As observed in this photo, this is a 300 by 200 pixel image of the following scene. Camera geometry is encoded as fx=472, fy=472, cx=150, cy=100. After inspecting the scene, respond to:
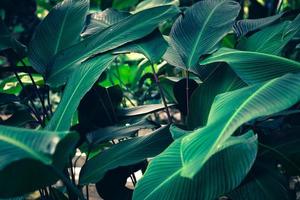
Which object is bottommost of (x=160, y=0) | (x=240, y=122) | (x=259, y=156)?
(x=259, y=156)

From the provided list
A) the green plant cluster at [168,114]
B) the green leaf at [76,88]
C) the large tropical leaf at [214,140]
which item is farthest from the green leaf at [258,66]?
the green leaf at [76,88]

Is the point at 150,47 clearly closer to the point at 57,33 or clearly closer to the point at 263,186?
the point at 57,33

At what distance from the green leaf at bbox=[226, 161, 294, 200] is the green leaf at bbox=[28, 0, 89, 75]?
1.78ft

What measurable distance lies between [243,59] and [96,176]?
349 millimetres

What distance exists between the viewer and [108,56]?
3.27 ft

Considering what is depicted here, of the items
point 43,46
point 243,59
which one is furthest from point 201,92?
point 43,46

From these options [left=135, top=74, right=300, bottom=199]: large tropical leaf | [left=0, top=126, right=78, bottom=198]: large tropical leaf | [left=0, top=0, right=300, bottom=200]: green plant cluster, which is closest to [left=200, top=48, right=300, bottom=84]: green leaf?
[left=0, top=0, right=300, bottom=200]: green plant cluster

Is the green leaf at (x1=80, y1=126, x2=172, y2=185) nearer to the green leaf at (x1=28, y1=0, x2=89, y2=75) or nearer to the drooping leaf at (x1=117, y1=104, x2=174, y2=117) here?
the drooping leaf at (x1=117, y1=104, x2=174, y2=117)

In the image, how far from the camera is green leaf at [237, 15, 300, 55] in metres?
0.96

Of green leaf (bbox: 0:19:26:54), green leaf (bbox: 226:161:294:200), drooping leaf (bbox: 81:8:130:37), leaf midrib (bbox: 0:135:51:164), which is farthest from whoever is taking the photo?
drooping leaf (bbox: 81:8:130:37)

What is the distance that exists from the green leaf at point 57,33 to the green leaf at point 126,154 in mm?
309

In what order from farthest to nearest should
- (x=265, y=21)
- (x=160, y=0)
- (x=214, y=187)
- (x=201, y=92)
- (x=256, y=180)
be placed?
(x=160, y=0) < (x=265, y=21) < (x=201, y=92) < (x=256, y=180) < (x=214, y=187)

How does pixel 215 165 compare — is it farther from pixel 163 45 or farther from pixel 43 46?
pixel 43 46

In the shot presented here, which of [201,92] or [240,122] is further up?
[240,122]
